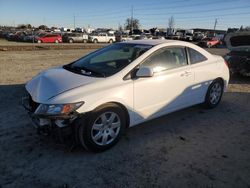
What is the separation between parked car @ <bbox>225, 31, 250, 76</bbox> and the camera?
8.68 m

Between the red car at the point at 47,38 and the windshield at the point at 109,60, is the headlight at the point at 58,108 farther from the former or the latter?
the red car at the point at 47,38

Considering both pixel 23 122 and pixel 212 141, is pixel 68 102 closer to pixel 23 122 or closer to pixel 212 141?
pixel 23 122

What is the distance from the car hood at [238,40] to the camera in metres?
8.46

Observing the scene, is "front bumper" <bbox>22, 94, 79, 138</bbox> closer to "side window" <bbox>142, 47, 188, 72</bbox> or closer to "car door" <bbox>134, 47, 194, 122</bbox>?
"car door" <bbox>134, 47, 194, 122</bbox>

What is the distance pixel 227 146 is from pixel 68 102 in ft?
8.37

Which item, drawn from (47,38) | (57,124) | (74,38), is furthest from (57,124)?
(74,38)

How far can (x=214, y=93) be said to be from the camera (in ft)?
19.0

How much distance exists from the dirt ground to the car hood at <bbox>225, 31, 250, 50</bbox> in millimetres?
4136

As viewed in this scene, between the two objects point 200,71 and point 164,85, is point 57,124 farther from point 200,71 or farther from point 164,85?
point 200,71

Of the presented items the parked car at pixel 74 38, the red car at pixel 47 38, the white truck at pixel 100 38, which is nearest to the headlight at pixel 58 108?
the red car at pixel 47 38

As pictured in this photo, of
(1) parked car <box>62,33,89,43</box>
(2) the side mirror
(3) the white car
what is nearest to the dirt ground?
(3) the white car

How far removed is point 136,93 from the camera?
4074mm

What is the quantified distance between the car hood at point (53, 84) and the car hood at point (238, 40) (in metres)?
6.41

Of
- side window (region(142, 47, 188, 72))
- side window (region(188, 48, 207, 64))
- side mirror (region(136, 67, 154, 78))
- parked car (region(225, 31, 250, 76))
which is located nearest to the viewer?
side mirror (region(136, 67, 154, 78))
